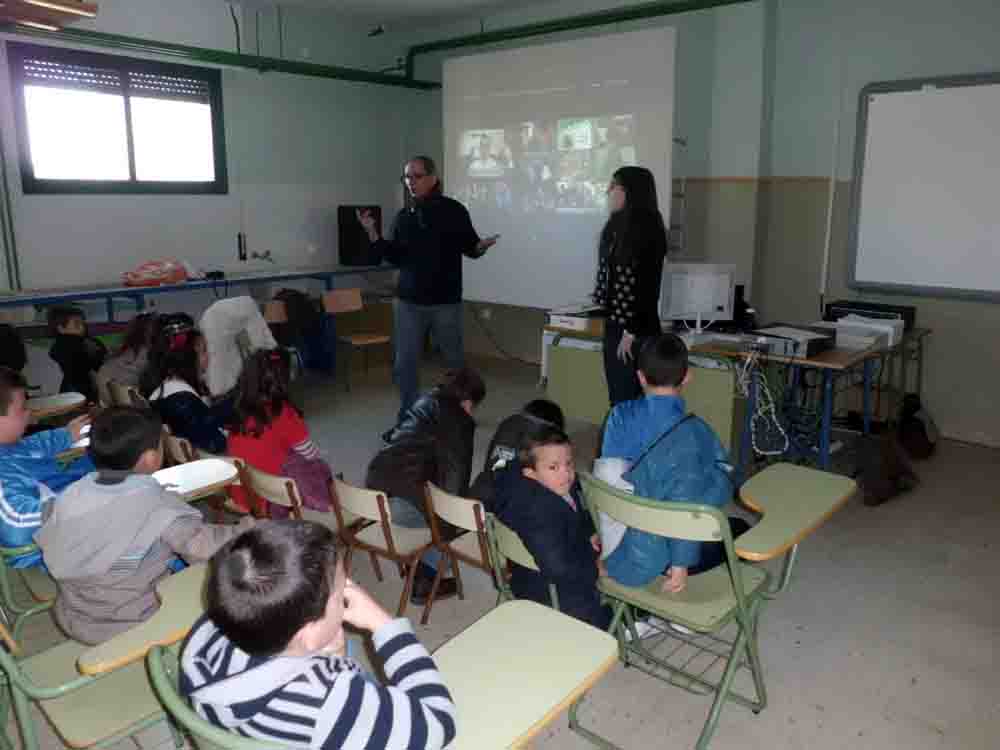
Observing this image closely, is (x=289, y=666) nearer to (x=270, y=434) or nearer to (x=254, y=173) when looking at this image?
(x=270, y=434)

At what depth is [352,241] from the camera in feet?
22.6

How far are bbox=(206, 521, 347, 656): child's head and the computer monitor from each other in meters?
3.36

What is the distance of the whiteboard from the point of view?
14.3 ft

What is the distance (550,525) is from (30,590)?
1421 millimetres

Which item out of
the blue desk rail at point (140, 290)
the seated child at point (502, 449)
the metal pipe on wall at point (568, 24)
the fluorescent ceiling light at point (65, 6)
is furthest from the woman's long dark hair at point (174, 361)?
the metal pipe on wall at point (568, 24)

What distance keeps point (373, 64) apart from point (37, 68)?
9.53 feet

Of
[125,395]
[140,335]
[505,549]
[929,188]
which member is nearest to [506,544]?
[505,549]

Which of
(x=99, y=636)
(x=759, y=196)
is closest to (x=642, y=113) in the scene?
(x=759, y=196)

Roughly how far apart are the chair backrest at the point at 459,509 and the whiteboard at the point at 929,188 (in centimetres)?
373

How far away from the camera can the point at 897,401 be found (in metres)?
4.79

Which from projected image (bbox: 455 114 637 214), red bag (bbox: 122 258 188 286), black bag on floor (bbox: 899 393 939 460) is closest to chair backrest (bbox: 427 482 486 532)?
black bag on floor (bbox: 899 393 939 460)

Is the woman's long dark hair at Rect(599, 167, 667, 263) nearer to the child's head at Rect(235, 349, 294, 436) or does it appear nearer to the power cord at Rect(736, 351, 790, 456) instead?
the power cord at Rect(736, 351, 790, 456)

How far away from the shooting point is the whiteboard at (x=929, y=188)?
436cm

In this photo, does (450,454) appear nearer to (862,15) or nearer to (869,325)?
(869,325)
